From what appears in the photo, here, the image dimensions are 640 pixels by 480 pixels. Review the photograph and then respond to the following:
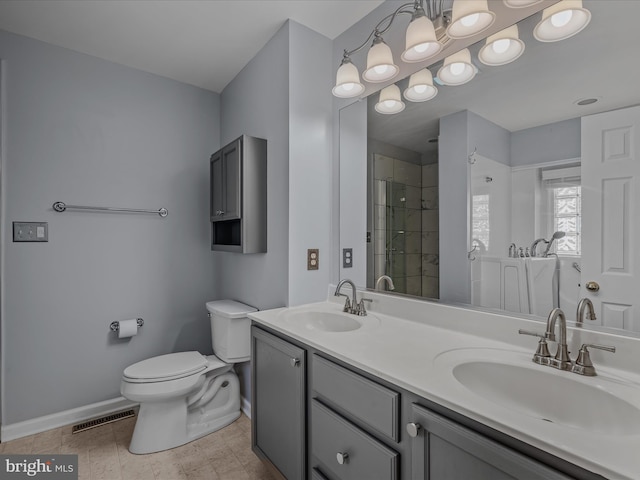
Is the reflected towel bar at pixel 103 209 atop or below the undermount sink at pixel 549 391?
atop

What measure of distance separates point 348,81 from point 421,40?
17.8 inches

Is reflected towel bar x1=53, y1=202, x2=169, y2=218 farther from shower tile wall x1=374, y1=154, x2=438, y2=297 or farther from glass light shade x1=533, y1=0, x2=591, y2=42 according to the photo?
glass light shade x1=533, y1=0, x2=591, y2=42

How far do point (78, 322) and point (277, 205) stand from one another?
5.03 ft

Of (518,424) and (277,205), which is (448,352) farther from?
(277,205)

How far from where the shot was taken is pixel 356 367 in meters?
1.08

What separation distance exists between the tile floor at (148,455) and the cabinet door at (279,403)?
210mm

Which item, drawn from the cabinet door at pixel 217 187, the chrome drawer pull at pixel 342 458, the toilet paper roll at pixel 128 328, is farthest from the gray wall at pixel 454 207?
the toilet paper roll at pixel 128 328

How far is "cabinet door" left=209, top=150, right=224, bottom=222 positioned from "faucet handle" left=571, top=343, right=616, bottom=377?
76.3 inches

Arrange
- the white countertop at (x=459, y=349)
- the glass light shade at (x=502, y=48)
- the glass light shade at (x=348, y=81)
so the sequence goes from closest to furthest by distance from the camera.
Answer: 1. the white countertop at (x=459, y=349)
2. the glass light shade at (x=502, y=48)
3. the glass light shade at (x=348, y=81)

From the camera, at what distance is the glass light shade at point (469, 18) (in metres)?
1.12

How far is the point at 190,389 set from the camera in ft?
6.25

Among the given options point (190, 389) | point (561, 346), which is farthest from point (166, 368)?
point (561, 346)

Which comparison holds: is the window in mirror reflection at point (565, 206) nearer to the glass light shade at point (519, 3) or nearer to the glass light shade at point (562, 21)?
the glass light shade at point (562, 21)

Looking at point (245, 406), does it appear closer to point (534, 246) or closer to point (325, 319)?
point (325, 319)
